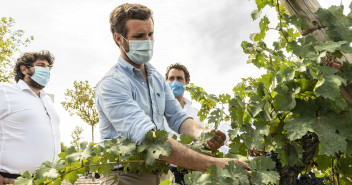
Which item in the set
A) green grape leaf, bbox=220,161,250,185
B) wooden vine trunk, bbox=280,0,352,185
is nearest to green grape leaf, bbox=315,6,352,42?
wooden vine trunk, bbox=280,0,352,185

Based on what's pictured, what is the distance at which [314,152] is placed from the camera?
154cm

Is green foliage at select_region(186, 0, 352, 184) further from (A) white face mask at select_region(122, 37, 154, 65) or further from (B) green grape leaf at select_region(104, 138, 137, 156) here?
(A) white face mask at select_region(122, 37, 154, 65)

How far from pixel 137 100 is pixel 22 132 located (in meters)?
2.11

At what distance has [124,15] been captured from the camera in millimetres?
2422

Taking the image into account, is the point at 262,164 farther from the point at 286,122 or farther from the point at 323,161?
the point at 323,161

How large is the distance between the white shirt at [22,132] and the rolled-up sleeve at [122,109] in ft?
6.10

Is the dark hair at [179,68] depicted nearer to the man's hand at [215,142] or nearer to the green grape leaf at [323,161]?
the man's hand at [215,142]

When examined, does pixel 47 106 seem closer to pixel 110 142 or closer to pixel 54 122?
pixel 54 122

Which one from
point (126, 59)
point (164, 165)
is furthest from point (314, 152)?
point (126, 59)

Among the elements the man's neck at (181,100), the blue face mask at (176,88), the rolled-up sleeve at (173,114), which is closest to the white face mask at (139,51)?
the rolled-up sleeve at (173,114)

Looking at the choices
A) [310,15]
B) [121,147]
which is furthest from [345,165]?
[121,147]

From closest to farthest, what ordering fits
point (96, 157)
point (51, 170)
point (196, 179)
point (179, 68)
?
1. point (196, 179)
2. point (51, 170)
3. point (96, 157)
4. point (179, 68)

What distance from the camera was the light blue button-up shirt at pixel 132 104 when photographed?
182 cm

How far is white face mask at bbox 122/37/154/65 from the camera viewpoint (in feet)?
8.33
